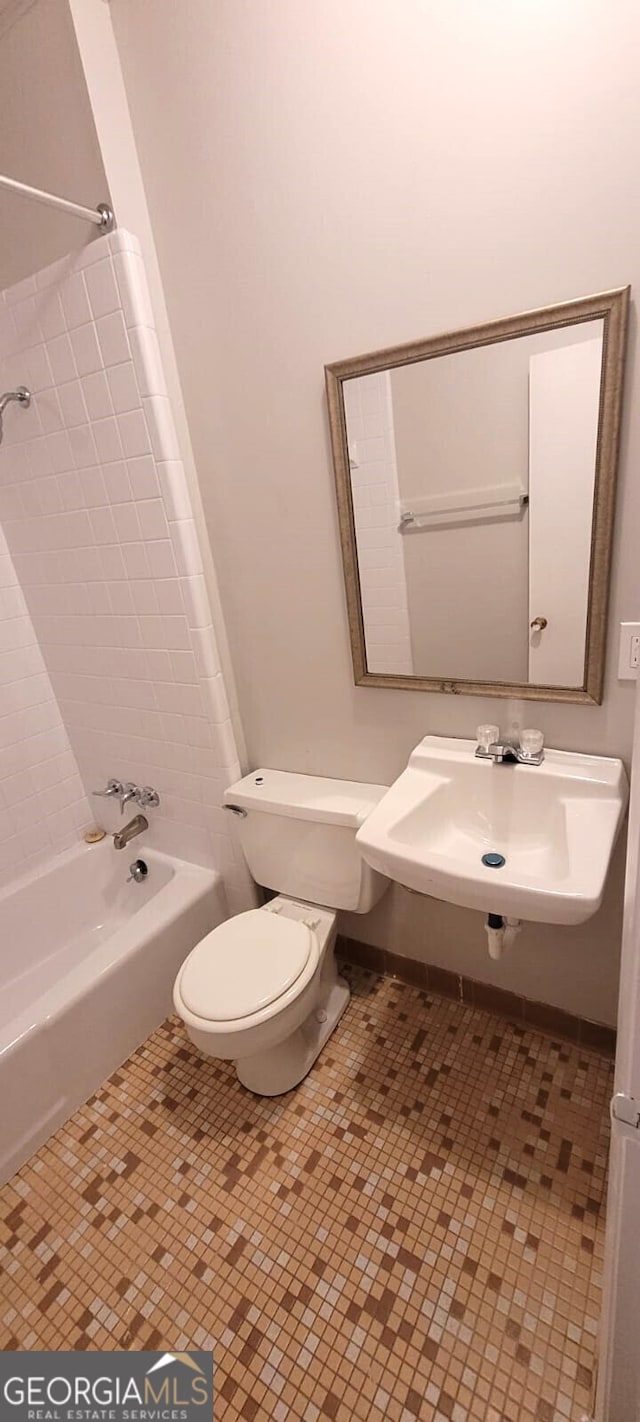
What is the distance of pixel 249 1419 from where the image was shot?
0.96m

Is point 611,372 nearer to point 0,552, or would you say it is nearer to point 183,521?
point 183,521

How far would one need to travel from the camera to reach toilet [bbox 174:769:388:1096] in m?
1.28

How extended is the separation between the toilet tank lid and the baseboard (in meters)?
0.61

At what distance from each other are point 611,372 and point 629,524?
257 mm

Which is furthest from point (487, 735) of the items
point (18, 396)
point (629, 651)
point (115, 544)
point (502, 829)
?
point (18, 396)

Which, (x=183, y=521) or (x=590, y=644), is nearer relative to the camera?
(x=590, y=644)

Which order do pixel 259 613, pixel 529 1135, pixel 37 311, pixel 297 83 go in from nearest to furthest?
1. pixel 297 83
2. pixel 529 1135
3. pixel 37 311
4. pixel 259 613

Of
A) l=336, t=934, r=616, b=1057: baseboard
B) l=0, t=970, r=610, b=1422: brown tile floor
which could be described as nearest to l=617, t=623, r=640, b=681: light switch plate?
l=336, t=934, r=616, b=1057: baseboard

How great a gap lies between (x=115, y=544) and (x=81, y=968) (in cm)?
116

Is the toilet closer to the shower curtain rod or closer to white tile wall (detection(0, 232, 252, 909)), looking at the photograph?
white tile wall (detection(0, 232, 252, 909))

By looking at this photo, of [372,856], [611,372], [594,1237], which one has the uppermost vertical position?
[611,372]

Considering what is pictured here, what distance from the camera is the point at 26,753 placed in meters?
1.96

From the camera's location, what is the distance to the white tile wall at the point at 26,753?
1.88 m

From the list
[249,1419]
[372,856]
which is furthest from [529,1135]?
[372,856]
